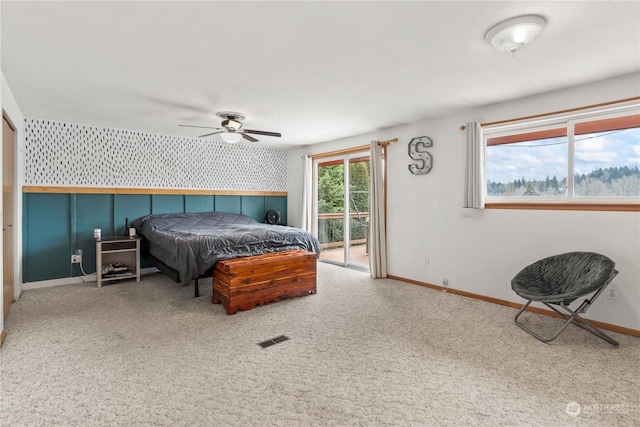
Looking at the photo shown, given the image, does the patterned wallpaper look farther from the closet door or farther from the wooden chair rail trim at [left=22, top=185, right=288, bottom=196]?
the closet door

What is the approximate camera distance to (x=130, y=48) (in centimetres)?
242

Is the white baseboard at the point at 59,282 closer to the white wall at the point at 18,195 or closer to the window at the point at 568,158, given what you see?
the white wall at the point at 18,195

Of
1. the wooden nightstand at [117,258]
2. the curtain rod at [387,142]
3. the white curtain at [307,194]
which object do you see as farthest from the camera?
the white curtain at [307,194]

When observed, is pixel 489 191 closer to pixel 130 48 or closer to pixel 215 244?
pixel 215 244

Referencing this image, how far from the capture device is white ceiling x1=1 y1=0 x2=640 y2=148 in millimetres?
1963

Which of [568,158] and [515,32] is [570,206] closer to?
[568,158]

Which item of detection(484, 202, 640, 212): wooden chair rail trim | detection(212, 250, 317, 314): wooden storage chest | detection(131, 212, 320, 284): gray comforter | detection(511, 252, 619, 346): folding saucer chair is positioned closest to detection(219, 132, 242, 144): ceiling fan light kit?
detection(131, 212, 320, 284): gray comforter

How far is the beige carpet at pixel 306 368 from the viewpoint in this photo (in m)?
1.86

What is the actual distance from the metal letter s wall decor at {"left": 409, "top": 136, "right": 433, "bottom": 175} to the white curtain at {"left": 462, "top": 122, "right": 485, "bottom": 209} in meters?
0.60

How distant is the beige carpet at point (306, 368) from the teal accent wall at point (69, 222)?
948mm

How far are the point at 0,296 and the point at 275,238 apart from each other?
2587 mm

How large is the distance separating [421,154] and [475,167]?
0.85 m

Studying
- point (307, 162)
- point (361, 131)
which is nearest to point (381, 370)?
point (361, 131)

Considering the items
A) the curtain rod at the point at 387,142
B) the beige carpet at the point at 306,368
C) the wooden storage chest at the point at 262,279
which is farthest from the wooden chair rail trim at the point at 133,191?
the curtain rod at the point at 387,142
